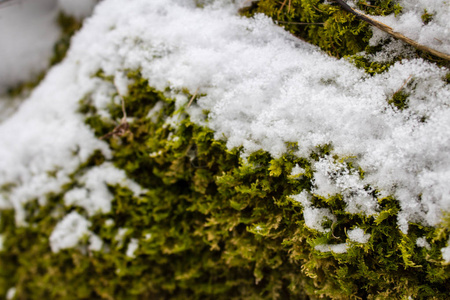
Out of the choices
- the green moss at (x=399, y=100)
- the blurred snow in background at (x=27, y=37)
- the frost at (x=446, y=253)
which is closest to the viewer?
the frost at (x=446, y=253)

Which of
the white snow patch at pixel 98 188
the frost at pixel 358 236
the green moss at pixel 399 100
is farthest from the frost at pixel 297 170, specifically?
the white snow patch at pixel 98 188

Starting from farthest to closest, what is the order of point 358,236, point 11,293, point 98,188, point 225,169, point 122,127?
1. point 11,293
2. point 98,188
3. point 122,127
4. point 225,169
5. point 358,236

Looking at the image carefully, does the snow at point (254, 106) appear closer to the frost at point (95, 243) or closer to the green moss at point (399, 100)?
the green moss at point (399, 100)

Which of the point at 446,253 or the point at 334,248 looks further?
the point at 334,248

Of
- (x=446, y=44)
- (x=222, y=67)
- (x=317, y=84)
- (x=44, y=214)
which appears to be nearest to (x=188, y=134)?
(x=222, y=67)

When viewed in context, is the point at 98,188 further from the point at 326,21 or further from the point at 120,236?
the point at 326,21

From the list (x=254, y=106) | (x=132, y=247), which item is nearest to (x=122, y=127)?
(x=132, y=247)

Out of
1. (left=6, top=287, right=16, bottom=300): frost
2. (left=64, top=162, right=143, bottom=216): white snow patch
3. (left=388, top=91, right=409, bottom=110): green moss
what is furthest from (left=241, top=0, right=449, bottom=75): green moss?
(left=6, top=287, right=16, bottom=300): frost
